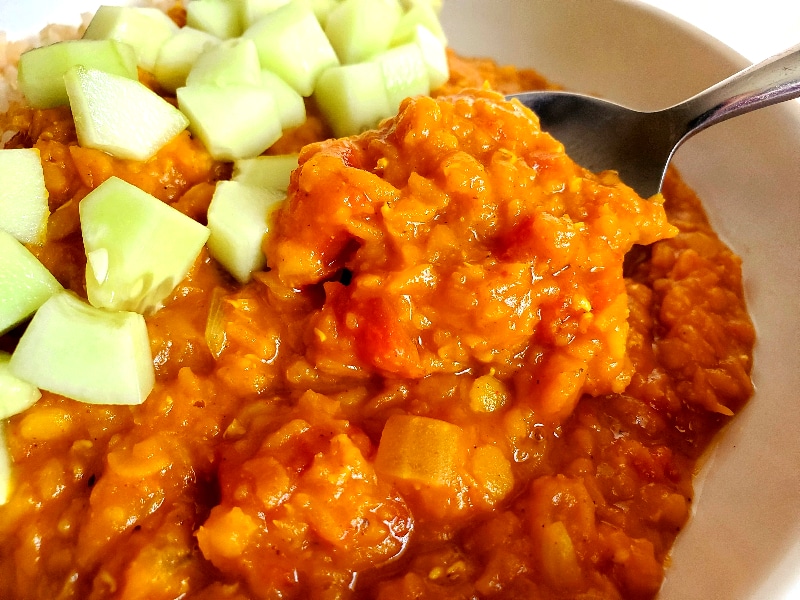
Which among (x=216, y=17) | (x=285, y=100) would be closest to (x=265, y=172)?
(x=285, y=100)

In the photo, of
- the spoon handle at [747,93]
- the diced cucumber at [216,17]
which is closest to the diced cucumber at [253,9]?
the diced cucumber at [216,17]

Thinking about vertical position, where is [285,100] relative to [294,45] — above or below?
below

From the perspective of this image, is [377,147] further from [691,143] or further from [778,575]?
[778,575]

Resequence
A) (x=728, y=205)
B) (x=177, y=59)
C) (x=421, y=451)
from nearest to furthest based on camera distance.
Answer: (x=421, y=451) → (x=728, y=205) → (x=177, y=59)

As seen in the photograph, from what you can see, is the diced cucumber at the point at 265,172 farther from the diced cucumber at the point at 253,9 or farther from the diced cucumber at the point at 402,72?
the diced cucumber at the point at 253,9

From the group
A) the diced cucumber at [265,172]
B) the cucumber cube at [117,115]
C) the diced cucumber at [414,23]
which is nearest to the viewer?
the cucumber cube at [117,115]

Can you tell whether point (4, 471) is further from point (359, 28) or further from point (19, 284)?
point (359, 28)

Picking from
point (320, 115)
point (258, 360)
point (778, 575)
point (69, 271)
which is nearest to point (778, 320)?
point (778, 575)
